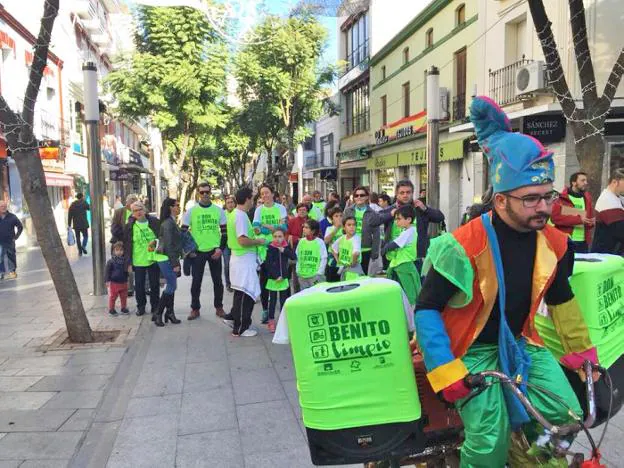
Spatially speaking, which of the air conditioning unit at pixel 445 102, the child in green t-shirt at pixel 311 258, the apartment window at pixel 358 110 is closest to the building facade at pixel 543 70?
the air conditioning unit at pixel 445 102

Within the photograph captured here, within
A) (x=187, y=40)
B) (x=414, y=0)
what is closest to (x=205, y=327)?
(x=187, y=40)

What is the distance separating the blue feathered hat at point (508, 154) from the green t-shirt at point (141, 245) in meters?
5.99

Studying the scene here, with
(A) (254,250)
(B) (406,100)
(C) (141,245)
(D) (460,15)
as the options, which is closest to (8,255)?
(C) (141,245)

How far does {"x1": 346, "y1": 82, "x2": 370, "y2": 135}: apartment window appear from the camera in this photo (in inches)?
1184

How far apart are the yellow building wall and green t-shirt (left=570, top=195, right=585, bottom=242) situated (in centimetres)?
1208

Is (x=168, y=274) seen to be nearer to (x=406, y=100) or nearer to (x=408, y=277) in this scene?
(x=408, y=277)

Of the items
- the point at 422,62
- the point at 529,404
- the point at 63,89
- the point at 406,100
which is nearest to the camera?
the point at 529,404

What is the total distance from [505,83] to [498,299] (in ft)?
50.1

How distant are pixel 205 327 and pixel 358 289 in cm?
511

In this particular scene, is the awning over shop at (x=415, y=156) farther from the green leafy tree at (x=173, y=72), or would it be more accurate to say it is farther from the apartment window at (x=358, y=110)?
the green leafy tree at (x=173, y=72)

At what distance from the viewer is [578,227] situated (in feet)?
21.5

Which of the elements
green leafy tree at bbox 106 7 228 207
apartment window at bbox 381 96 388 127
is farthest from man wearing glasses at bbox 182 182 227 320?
apartment window at bbox 381 96 388 127

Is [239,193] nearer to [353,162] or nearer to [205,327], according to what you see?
[205,327]

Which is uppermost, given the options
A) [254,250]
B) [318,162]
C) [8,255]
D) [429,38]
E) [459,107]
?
[429,38]
